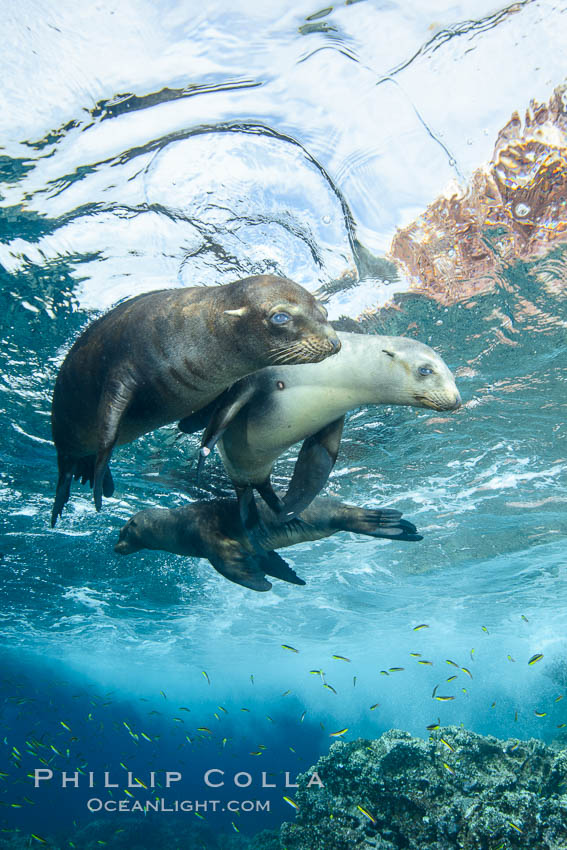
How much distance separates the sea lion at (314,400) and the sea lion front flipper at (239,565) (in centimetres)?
150

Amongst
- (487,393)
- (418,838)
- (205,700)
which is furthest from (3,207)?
(205,700)

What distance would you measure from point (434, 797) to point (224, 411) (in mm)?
8223

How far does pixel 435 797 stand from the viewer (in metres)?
7.97

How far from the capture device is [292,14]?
3.50 metres

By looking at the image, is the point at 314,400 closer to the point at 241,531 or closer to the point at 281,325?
the point at 281,325

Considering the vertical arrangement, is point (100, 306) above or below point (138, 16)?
below

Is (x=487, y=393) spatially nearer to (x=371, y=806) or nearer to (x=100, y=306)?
(x=100, y=306)

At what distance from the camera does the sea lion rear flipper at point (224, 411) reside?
346 centimetres

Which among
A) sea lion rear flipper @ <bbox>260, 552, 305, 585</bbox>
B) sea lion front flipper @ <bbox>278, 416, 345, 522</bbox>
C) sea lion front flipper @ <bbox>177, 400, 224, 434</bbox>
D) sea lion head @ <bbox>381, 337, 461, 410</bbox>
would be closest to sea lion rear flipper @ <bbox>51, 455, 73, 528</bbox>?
sea lion front flipper @ <bbox>177, 400, 224, 434</bbox>

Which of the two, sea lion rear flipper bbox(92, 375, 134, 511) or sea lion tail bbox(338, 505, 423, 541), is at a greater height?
sea lion rear flipper bbox(92, 375, 134, 511)

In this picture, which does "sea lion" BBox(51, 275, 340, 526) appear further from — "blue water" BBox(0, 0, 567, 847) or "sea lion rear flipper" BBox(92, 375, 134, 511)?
"blue water" BBox(0, 0, 567, 847)

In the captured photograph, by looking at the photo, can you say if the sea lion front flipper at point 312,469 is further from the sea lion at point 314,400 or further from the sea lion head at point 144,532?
the sea lion head at point 144,532

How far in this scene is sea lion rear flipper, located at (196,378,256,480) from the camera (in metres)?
3.46

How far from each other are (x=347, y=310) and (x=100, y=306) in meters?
3.29
